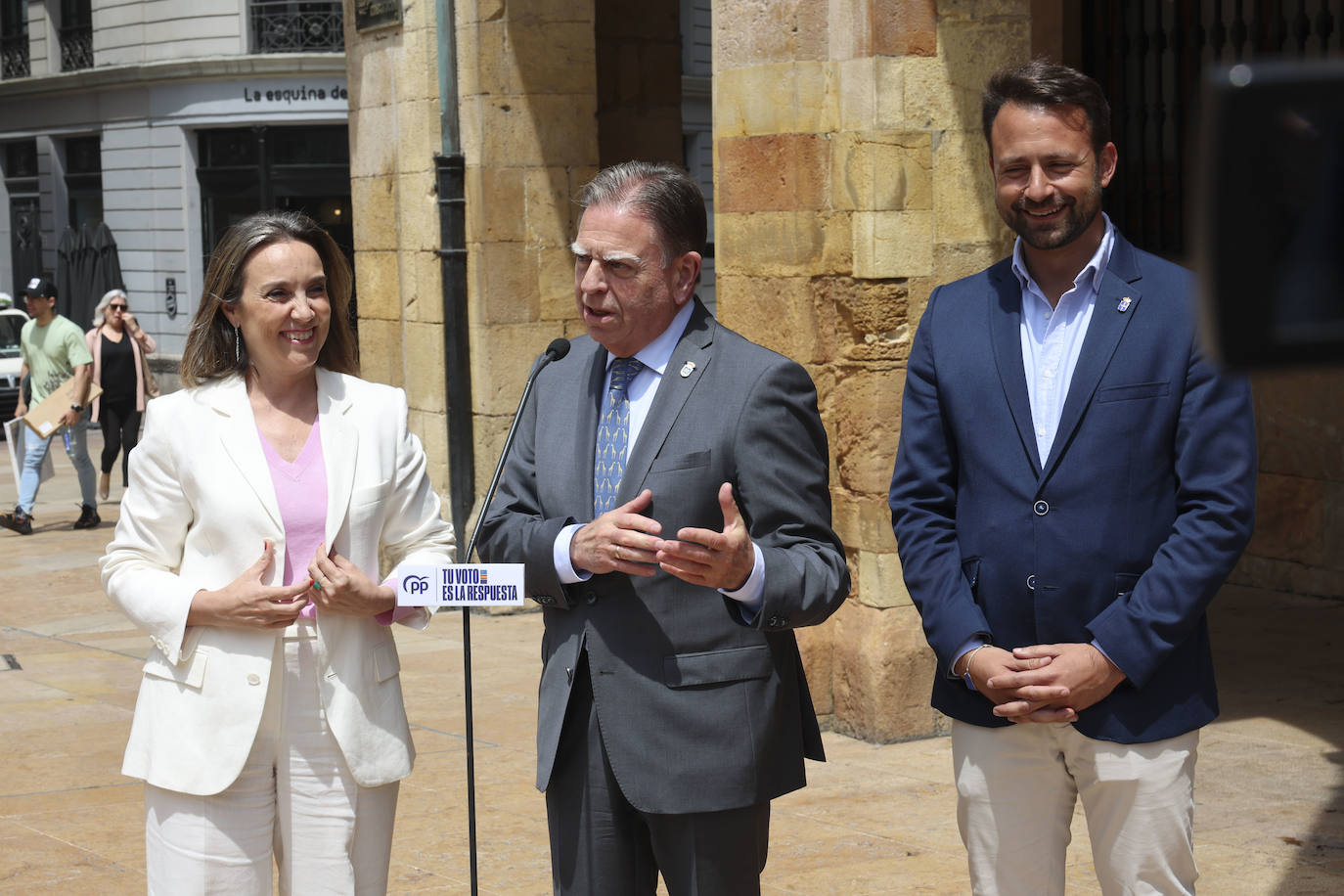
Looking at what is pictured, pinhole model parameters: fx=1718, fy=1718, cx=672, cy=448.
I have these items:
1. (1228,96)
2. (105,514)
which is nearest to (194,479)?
(1228,96)

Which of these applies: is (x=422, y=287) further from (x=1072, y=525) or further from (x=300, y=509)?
(x=1072, y=525)

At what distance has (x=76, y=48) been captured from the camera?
98.9 feet

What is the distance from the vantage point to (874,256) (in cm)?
683

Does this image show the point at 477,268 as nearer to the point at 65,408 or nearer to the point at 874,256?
the point at 874,256

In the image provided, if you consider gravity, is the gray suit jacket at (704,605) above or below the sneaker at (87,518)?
above

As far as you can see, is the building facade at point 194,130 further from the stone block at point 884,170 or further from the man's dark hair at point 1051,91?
the man's dark hair at point 1051,91

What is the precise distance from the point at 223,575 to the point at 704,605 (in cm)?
101

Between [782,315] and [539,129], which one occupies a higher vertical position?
[539,129]

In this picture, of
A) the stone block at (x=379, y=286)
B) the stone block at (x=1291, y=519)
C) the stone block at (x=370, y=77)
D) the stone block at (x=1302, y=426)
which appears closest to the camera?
the stone block at (x=1302, y=426)

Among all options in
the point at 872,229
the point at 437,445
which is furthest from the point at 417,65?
the point at 872,229

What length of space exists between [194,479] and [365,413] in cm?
39

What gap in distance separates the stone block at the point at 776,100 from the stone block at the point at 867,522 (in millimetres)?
1428

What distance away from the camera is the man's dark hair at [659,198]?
10.8ft

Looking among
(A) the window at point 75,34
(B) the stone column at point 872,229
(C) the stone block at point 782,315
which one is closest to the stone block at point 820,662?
(B) the stone column at point 872,229
